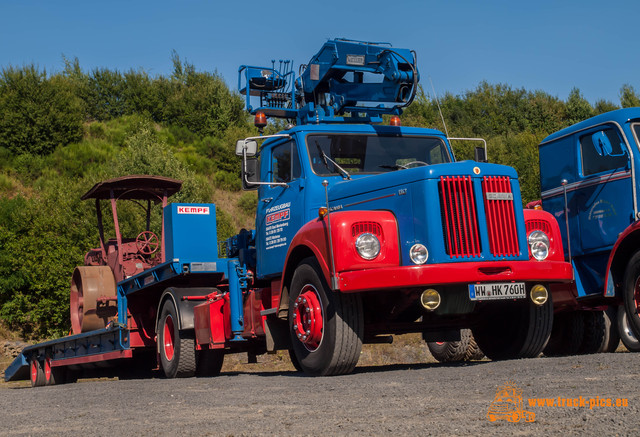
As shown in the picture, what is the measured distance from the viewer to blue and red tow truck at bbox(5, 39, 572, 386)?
7.75 meters

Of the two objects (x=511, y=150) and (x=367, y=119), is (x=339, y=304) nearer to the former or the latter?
(x=367, y=119)

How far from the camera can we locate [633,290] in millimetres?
9062

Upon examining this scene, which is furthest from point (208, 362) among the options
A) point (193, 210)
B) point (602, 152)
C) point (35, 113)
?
point (35, 113)

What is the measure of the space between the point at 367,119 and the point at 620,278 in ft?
12.0

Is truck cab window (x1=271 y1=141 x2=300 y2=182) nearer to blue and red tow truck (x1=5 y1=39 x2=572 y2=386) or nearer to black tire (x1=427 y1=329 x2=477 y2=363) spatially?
blue and red tow truck (x1=5 y1=39 x2=572 y2=386)

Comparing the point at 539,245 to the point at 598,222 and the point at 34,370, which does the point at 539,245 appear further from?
the point at 34,370

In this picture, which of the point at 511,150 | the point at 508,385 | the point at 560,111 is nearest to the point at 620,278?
the point at 508,385

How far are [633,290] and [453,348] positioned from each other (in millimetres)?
3548

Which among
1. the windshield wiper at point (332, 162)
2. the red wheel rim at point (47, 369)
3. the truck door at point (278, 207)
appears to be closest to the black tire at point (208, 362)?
the truck door at point (278, 207)

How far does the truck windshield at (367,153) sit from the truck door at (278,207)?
0.28m

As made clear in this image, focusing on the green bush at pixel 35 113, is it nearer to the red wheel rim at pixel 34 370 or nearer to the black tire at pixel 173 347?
the red wheel rim at pixel 34 370

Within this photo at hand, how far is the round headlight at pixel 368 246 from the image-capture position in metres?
7.75

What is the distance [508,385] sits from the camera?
589 cm

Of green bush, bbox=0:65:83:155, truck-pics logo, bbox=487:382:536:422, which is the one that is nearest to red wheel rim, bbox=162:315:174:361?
truck-pics logo, bbox=487:382:536:422
